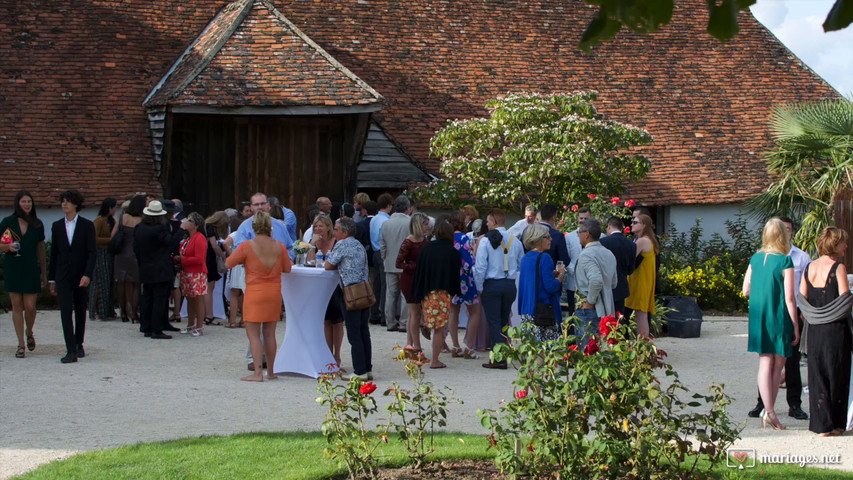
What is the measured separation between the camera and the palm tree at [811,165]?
1653 cm

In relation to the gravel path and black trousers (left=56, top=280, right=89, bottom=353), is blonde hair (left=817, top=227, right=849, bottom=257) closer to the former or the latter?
the gravel path

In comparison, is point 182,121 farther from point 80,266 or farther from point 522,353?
point 522,353

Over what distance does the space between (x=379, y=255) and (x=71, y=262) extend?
185 inches

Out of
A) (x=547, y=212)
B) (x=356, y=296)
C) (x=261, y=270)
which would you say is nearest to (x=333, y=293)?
(x=356, y=296)

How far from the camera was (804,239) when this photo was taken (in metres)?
16.4

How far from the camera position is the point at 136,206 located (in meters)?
13.8

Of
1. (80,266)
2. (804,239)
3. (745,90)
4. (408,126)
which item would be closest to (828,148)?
(804,239)

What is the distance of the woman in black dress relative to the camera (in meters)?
8.14

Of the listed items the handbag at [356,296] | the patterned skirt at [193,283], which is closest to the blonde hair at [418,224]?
the handbag at [356,296]

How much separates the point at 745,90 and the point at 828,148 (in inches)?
267

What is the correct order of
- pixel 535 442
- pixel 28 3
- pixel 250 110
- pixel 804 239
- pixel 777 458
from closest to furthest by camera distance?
pixel 535 442, pixel 777 458, pixel 804 239, pixel 250 110, pixel 28 3

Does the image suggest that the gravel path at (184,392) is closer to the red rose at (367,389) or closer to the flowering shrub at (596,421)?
the flowering shrub at (596,421)

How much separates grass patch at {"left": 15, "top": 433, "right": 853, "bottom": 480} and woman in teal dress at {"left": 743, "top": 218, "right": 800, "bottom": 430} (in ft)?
4.79

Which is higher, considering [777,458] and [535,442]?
[535,442]
